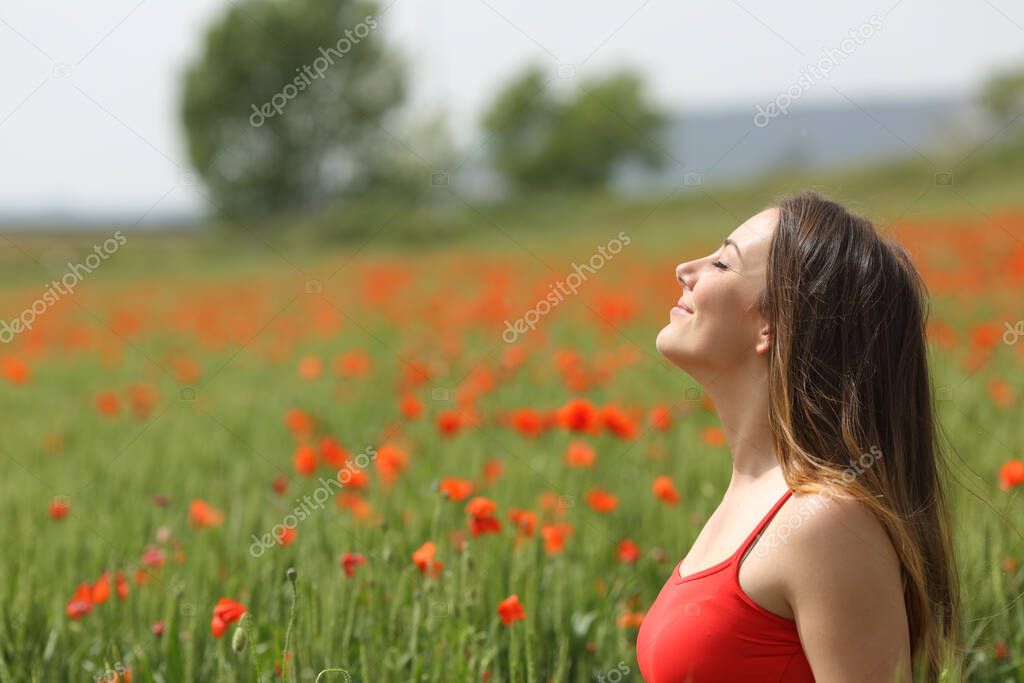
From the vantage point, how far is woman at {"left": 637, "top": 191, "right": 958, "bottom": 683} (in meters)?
1.54

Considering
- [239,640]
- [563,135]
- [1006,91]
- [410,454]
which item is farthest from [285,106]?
[239,640]

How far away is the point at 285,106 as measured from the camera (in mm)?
41031

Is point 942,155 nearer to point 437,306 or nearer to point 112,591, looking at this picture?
point 437,306

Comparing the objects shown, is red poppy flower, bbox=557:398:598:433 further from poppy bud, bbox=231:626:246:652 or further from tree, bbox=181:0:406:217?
tree, bbox=181:0:406:217

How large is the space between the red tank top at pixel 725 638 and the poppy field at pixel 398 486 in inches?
13.0

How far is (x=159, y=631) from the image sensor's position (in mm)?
2312

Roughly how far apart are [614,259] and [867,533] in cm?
1043

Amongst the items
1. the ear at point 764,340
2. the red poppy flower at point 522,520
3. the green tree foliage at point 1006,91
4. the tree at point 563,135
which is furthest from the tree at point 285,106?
the ear at point 764,340

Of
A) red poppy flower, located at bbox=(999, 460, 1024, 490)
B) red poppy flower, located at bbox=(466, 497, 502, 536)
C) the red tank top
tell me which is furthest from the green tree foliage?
the red tank top

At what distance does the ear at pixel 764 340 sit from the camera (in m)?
1.76

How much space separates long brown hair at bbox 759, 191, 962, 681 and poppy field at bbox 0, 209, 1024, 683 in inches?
12.7

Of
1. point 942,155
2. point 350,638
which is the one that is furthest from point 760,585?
point 942,155

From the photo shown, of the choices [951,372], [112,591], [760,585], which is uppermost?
[951,372]

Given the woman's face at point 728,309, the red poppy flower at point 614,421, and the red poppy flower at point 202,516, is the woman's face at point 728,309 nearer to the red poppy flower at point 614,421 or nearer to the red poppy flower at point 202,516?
the red poppy flower at point 614,421
